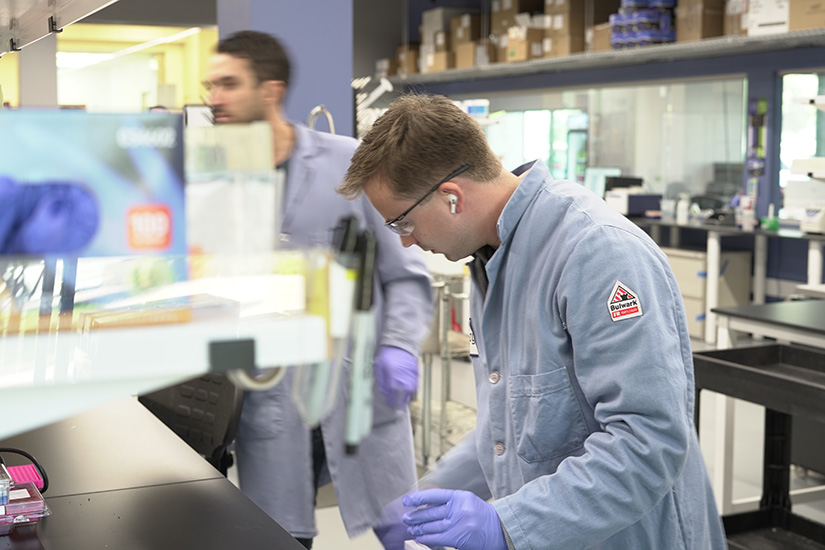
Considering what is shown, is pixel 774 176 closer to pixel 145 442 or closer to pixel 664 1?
pixel 664 1

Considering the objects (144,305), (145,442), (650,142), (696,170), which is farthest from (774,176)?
(144,305)

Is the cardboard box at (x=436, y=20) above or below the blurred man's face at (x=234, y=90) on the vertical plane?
above

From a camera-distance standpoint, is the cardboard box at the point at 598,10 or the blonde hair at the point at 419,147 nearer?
the blonde hair at the point at 419,147

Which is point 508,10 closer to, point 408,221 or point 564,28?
point 564,28

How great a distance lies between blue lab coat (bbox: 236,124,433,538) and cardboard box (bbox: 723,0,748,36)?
17.3 ft

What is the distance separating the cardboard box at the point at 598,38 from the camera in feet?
25.7

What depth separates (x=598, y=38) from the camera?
7.93m

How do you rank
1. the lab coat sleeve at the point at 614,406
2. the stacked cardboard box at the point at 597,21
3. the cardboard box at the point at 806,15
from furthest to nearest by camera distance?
the stacked cardboard box at the point at 597,21, the cardboard box at the point at 806,15, the lab coat sleeve at the point at 614,406

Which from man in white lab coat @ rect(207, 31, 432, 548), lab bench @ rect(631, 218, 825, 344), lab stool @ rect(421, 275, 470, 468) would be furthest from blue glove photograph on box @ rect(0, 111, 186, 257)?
lab bench @ rect(631, 218, 825, 344)

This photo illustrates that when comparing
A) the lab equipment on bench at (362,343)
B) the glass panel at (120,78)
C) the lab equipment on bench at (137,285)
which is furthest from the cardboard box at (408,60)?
the lab equipment on bench at (137,285)

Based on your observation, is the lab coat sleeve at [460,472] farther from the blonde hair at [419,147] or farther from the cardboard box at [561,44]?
the cardboard box at [561,44]

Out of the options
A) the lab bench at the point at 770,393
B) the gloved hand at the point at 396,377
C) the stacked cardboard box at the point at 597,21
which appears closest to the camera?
the gloved hand at the point at 396,377

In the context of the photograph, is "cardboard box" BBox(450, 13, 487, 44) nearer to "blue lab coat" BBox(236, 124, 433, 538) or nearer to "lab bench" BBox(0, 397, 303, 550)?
"blue lab coat" BBox(236, 124, 433, 538)

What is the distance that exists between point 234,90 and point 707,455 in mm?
3379
